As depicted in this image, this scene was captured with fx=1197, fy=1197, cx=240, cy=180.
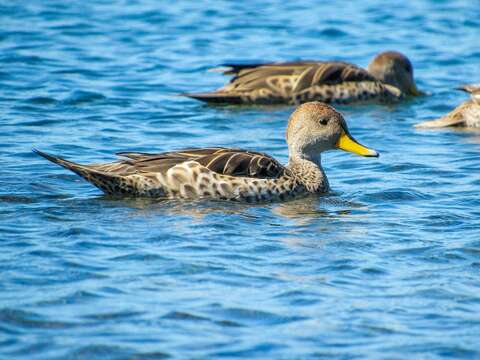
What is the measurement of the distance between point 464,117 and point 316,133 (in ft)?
11.5

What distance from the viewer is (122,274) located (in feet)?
24.9

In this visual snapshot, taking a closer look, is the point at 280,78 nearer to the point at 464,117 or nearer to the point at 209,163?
the point at 464,117

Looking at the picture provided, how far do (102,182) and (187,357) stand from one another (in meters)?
3.52

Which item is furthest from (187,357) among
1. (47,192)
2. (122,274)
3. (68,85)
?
(68,85)

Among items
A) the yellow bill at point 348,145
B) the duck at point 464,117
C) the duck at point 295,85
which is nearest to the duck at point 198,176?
the yellow bill at point 348,145

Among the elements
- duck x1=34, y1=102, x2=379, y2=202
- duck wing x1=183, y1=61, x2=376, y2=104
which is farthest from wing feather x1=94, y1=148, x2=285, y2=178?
duck wing x1=183, y1=61, x2=376, y2=104

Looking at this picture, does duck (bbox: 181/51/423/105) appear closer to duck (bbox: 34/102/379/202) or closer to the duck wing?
the duck wing

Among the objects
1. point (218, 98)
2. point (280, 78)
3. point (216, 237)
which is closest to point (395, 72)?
point (280, 78)

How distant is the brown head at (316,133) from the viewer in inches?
408

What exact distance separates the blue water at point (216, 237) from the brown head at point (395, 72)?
249 mm

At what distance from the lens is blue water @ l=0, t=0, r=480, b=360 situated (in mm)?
6691

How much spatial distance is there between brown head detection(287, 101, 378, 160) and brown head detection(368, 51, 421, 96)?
16.6ft

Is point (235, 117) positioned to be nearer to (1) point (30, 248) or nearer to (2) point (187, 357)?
(1) point (30, 248)

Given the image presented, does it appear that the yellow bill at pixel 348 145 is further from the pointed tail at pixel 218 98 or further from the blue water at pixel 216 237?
the pointed tail at pixel 218 98
